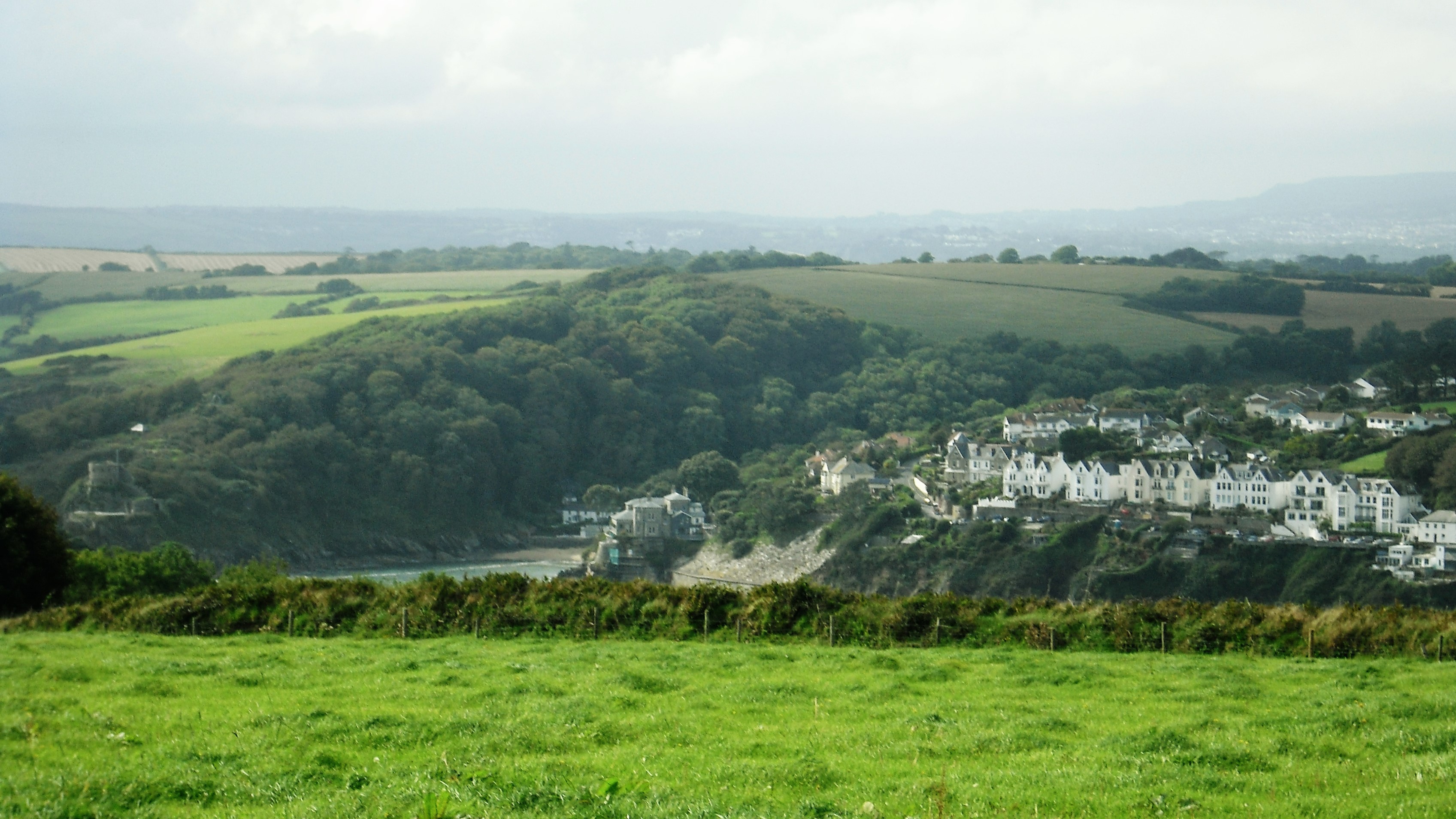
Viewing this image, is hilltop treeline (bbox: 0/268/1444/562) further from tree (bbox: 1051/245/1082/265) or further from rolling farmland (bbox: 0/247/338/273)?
rolling farmland (bbox: 0/247/338/273)

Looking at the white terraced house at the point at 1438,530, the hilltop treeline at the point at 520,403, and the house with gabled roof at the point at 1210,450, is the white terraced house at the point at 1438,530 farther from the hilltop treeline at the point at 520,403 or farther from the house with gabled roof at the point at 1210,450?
the hilltop treeline at the point at 520,403

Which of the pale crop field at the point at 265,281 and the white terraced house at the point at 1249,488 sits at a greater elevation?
the pale crop field at the point at 265,281

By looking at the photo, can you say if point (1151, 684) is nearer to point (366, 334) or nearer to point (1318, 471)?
point (1318, 471)

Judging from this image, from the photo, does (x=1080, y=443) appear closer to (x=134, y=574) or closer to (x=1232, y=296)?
(x=1232, y=296)

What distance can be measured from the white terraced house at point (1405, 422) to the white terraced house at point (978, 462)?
17330 millimetres

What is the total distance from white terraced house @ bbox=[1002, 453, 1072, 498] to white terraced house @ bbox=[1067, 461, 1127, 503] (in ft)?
1.84

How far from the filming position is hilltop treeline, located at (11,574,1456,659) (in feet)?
47.0

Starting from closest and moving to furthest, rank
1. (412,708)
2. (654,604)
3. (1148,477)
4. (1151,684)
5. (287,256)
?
(412,708) → (1151,684) → (654,604) → (1148,477) → (287,256)

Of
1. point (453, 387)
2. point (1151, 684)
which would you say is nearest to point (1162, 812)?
point (1151, 684)

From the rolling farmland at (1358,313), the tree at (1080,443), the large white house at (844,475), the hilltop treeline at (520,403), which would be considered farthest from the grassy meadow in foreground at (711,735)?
the rolling farmland at (1358,313)

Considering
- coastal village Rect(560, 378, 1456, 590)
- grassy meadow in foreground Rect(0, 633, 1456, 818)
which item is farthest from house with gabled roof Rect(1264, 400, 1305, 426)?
grassy meadow in foreground Rect(0, 633, 1456, 818)

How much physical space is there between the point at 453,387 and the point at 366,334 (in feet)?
36.1

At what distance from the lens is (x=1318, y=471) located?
4938 cm

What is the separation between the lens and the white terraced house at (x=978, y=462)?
60.9 metres
